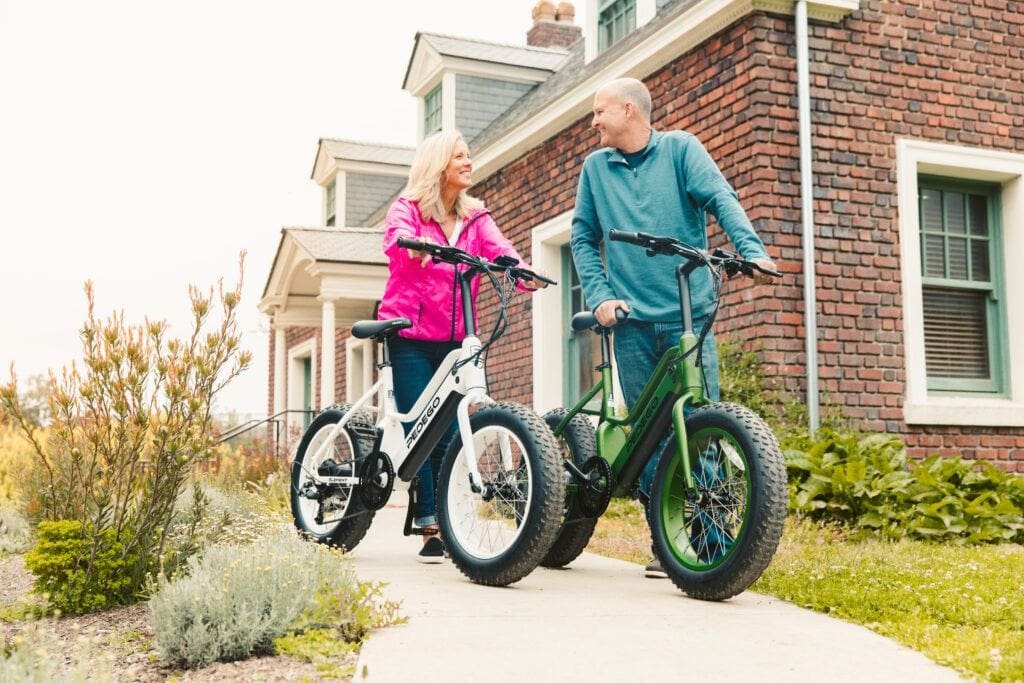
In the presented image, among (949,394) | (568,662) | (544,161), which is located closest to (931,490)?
(949,394)

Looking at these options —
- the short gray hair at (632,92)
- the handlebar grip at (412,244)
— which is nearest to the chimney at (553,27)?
the short gray hair at (632,92)

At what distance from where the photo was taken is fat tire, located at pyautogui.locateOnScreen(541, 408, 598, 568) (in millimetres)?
4707

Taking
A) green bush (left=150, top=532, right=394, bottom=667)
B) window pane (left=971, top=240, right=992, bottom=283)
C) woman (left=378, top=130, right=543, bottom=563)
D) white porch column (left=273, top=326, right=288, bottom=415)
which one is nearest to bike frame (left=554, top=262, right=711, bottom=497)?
woman (left=378, top=130, right=543, bottom=563)

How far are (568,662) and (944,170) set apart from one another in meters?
6.83

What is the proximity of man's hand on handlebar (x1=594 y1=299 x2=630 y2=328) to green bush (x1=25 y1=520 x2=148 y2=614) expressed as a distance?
2208mm

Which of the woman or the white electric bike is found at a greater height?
the woman

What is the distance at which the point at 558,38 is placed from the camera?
16.6m

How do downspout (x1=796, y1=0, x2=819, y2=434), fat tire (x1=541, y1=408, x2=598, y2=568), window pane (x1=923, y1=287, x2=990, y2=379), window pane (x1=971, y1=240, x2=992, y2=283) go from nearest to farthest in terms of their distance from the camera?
fat tire (x1=541, y1=408, x2=598, y2=568)
downspout (x1=796, y1=0, x2=819, y2=434)
window pane (x1=923, y1=287, x2=990, y2=379)
window pane (x1=971, y1=240, x2=992, y2=283)

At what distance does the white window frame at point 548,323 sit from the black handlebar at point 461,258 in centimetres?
623

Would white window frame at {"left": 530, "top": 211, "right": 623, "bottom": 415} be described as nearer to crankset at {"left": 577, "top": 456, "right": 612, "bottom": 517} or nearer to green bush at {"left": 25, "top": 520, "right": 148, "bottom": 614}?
crankset at {"left": 577, "top": 456, "right": 612, "bottom": 517}

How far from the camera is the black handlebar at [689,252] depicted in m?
3.94

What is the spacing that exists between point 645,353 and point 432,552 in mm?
1465

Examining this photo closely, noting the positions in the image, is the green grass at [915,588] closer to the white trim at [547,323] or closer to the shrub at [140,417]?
the shrub at [140,417]

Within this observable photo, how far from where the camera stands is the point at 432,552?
4.99m
